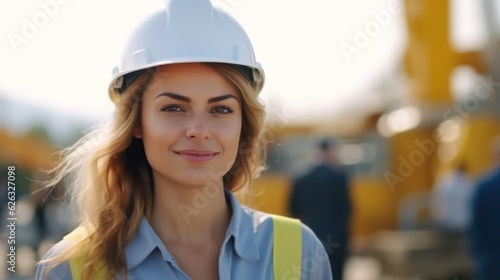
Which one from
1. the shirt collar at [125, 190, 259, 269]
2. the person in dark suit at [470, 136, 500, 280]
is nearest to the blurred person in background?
the person in dark suit at [470, 136, 500, 280]

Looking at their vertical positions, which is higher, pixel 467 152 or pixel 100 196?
pixel 100 196

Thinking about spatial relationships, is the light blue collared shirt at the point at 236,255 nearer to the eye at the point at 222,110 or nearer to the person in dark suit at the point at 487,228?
the eye at the point at 222,110

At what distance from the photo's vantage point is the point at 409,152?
1413 cm

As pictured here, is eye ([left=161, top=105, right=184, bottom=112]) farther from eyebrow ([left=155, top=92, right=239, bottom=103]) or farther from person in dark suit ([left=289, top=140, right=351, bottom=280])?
person in dark suit ([left=289, top=140, right=351, bottom=280])

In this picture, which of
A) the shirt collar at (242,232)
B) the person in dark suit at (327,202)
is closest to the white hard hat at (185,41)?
the shirt collar at (242,232)

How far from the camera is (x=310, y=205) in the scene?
8.23 meters

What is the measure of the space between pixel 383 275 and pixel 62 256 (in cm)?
1008

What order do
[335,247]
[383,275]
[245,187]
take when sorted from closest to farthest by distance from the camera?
1. [245,187]
2. [335,247]
3. [383,275]

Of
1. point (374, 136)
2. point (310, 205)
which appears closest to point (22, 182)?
point (374, 136)

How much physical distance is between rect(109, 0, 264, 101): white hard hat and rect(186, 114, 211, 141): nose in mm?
150

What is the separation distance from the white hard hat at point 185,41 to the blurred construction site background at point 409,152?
907 cm

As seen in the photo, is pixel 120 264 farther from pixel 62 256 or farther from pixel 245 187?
pixel 245 187

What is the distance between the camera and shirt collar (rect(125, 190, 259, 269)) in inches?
93.3

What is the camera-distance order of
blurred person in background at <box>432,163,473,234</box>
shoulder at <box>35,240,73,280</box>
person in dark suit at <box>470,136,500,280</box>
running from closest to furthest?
shoulder at <box>35,240,73,280</box> < person in dark suit at <box>470,136,500,280</box> < blurred person in background at <box>432,163,473,234</box>
